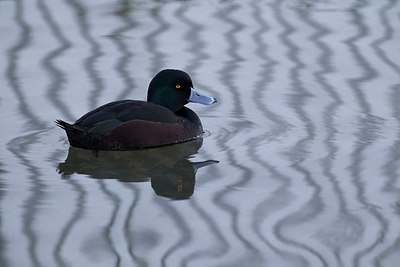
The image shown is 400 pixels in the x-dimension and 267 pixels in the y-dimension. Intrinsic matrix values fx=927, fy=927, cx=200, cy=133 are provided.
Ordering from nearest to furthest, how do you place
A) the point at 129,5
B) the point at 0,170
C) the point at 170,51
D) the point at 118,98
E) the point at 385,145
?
1. the point at 0,170
2. the point at 385,145
3. the point at 118,98
4. the point at 170,51
5. the point at 129,5

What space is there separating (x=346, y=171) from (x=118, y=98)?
247cm

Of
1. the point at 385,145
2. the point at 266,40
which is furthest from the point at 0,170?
the point at 266,40

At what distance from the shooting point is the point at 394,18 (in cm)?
1032

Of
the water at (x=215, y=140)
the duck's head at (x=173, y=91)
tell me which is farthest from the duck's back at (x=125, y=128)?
the duck's head at (x=173, y=91)

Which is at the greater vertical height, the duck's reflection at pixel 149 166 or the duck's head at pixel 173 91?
the duck's head at pixel 173 91

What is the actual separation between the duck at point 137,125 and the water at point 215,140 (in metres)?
0.11

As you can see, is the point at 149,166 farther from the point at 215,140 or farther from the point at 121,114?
the point at 215,140

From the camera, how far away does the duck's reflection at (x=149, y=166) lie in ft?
19.5

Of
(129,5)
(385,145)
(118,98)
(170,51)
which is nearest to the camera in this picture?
(385,145)

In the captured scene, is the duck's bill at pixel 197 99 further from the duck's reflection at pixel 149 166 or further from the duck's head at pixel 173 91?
the duck's reflection at pixel 149 166

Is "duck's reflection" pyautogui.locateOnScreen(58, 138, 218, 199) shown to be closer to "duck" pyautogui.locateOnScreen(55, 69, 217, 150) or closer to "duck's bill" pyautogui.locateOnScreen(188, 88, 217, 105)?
"duck" pyautogui.locateOnScreen(55, 69, 217, 150)

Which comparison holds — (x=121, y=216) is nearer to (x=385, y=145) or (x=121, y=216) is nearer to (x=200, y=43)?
(x=385, y=145)

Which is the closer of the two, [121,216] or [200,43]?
[121,216]

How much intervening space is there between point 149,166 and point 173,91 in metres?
1.03
